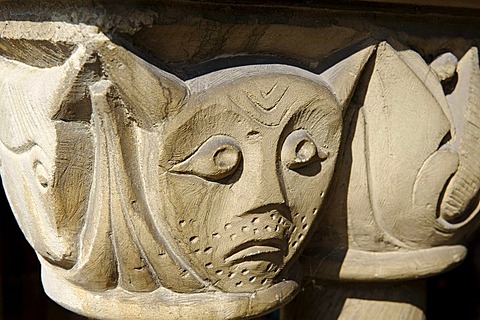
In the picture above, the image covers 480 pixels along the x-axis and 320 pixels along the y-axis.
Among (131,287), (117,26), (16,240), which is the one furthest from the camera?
(16,240)

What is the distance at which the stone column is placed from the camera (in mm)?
748

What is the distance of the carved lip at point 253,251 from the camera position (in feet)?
2.66

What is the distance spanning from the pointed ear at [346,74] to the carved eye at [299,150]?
2.8 inches

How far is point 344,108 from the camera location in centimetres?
87

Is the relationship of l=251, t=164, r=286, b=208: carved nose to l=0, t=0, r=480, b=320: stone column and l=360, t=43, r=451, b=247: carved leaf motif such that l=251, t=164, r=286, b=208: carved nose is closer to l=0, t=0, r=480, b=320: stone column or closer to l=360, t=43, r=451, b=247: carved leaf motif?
l=0, t=0, r=480, b=320: stone column

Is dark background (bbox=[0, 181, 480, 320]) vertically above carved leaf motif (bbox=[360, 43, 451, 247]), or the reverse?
carved leaf motif (bbox=[360, 43, 451, 247])

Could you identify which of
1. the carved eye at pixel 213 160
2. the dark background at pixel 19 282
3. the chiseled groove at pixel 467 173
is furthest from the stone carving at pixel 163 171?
the dark background at pixel 19 282

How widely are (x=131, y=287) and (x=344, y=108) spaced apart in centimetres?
33

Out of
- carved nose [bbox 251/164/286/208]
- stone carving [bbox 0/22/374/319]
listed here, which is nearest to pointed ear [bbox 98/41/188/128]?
stone carving [bbox 0/22/374/319]

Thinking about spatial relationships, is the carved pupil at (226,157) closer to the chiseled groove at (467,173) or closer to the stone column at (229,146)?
the stone column at (229,146)

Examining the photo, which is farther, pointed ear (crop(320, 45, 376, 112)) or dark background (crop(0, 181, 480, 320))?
dark background (crop(0, 181, 480, 320))

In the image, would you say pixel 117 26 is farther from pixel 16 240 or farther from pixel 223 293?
pixel 16 240

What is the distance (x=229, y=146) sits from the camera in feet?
2.55

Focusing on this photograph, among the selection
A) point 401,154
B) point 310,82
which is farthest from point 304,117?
point 401,154
